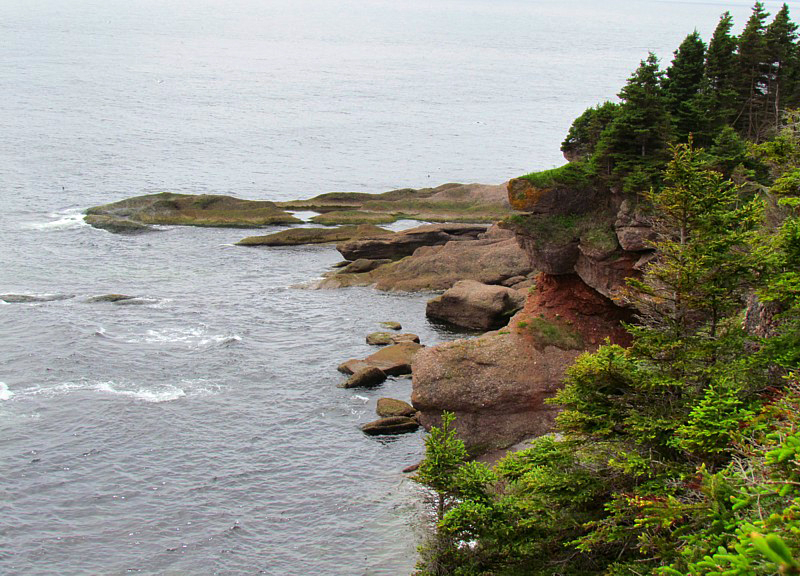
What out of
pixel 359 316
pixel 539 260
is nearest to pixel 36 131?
pixel 359 316

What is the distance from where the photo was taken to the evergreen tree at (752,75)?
6034 centimetres

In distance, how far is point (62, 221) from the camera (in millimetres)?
94812

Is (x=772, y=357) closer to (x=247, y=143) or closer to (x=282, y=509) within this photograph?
(x=282, y=509)

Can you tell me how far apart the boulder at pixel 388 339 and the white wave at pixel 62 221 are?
153 ft

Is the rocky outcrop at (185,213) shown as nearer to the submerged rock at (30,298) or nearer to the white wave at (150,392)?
the submerged rock at (30,298)

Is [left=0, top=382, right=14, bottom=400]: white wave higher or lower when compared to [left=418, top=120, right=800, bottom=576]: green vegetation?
lower

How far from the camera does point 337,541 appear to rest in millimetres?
38531

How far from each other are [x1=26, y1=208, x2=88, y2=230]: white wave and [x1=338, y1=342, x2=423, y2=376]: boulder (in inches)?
1973

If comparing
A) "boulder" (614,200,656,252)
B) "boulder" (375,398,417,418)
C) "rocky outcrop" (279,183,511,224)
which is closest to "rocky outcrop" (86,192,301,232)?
"rocky outcrop" (279,183,511,224)

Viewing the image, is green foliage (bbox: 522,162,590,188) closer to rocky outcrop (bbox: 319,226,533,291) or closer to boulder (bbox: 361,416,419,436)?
boulder (bbox: 361,416,419,436)

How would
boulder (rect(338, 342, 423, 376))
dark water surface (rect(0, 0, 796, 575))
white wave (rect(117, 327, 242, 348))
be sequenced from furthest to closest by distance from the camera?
white wave (rect(117, 327, 242, 348)) → boulder (rect(338, 342, 423, 376)) → dark water surface (rect(0, 0, 796, 575))

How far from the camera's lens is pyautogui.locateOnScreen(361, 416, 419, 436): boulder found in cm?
4834

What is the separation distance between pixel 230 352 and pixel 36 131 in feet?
330

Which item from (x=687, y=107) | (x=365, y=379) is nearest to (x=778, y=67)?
(x=687, y=107)
